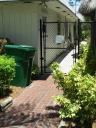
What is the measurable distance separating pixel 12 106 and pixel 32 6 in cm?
622

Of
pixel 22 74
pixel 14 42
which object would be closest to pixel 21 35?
pixel 14 42

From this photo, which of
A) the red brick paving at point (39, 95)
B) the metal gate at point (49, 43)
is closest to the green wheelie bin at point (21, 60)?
the red brick paving at point (39, 95)

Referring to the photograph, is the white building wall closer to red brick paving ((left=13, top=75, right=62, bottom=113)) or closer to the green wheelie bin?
red brick paving ((left=13, top=75, right=62, bottom=113))

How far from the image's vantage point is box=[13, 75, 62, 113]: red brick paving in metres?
11.2

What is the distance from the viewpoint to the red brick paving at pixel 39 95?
1121 centimetres

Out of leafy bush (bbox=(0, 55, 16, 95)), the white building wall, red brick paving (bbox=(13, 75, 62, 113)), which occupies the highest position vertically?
the white building wall

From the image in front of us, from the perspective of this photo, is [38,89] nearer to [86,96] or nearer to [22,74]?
[22,74]

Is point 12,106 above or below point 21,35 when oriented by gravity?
below

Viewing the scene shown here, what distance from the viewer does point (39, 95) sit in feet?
41.2

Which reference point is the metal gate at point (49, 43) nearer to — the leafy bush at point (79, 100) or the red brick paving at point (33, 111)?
the red brick paving at point (33, 111)

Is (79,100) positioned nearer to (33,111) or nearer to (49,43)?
(33,111)

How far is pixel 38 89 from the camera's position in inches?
534

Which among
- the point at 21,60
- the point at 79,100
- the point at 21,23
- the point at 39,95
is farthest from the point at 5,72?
the point at 21,23

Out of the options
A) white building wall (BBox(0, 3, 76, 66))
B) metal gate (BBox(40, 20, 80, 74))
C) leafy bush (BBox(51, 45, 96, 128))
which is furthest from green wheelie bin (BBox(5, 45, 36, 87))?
leafy bush (BBox(51, 45, 96, 128))
